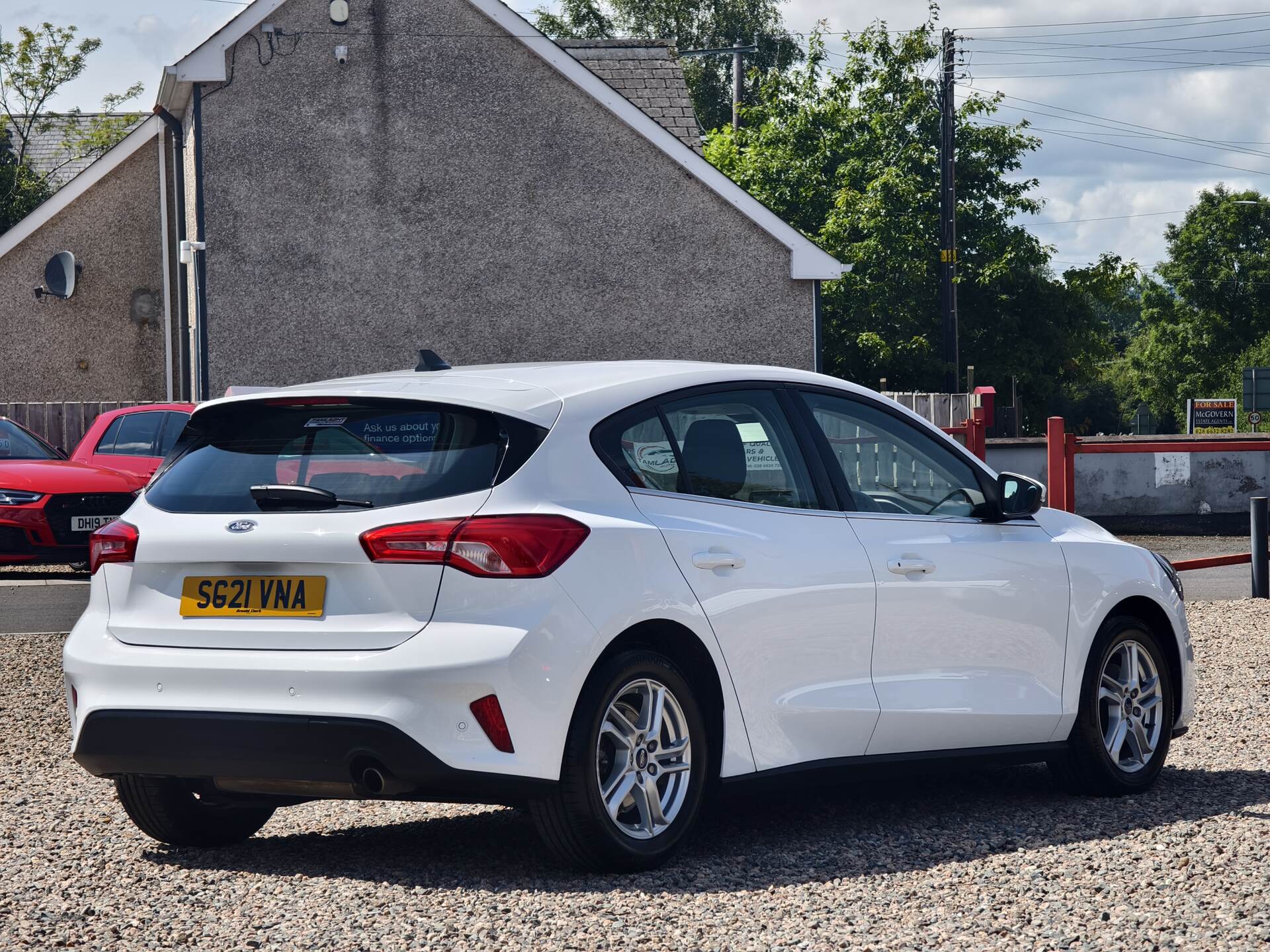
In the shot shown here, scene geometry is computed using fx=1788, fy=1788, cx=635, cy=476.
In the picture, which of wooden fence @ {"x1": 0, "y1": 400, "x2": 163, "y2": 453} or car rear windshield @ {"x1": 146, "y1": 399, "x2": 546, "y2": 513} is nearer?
car rear windshield @ {"x1": 146, "y1": 399, "x2": 546, "y2": 513}

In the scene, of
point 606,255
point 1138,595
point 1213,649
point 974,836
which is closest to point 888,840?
point 974,836

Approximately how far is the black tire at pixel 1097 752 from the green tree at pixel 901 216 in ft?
131

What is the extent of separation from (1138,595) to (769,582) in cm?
203

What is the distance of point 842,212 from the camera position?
48188 mm

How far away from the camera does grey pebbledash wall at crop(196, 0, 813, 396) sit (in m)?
23.2

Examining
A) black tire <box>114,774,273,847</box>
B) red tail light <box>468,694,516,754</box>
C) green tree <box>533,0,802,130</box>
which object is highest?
green tree <box>533,0,802,130</box>

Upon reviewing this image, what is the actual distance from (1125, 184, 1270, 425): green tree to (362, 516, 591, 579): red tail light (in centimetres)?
9515

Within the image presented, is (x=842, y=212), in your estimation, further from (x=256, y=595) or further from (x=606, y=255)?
(x=256, y=595)

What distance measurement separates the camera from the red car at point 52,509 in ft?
52.3

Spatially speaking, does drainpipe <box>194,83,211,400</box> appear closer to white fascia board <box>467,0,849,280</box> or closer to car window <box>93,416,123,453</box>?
white fascia board <box>467,0,849,280</box>

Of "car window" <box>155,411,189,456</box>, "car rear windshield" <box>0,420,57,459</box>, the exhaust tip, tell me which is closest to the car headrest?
the exhaust tip

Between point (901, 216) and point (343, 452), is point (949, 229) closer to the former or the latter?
point (901, 216)

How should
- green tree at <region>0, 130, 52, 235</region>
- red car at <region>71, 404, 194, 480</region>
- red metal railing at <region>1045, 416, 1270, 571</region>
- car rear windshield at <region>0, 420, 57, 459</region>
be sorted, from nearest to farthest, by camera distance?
car rear windshield at <region>0, 420, 57, 459</region> < red car at <region>71, 404, 194, 480</region> < red metal railing at <region>1045, 416, 1270, 571</region> < green tree at <region>0, 130, 52, 235</region>

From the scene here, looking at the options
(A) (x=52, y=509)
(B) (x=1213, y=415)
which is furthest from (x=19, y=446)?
(B) (x=1213, y=415)
